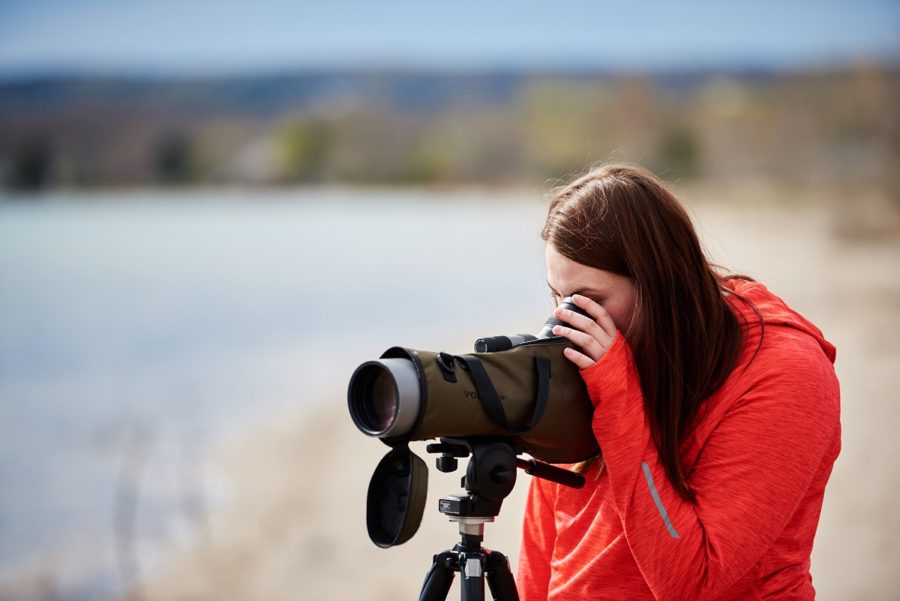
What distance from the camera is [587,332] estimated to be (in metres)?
1.49

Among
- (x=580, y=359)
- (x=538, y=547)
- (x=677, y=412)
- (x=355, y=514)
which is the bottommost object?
(x=355, y=514)

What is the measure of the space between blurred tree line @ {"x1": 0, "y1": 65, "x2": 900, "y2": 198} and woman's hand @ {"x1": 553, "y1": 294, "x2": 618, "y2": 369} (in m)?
20.3

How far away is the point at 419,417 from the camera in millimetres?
1325

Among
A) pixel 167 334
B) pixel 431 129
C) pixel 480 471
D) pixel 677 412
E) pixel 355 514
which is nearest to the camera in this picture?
pixel 480 471

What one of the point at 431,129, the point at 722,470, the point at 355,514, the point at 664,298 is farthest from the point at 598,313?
the point at 431,129

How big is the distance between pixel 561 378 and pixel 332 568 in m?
4.37

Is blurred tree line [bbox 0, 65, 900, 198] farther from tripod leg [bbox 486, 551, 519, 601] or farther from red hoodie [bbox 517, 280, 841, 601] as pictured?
tripod leg [bbox 486, 551, 519, 601]

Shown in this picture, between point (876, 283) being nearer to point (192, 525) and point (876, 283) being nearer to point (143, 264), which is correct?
point (192, 525)

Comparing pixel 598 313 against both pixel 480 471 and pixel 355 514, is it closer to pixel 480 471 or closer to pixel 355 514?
pixel 480 471

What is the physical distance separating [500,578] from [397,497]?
0.26 m

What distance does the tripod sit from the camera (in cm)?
143

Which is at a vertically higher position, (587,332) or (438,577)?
(587,332)

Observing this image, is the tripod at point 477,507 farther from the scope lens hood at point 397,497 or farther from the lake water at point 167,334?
the lake water at point 167,334

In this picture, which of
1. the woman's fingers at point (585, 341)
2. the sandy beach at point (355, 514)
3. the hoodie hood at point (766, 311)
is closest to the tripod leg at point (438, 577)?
the woman's fingers at point (585, 341)
